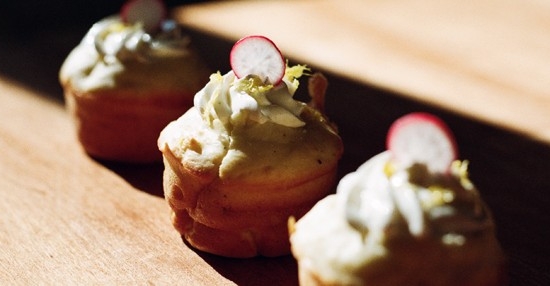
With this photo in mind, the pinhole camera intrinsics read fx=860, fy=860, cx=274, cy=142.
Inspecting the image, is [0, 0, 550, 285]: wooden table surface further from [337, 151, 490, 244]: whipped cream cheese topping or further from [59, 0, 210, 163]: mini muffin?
[337, 151, 490, 244]: whipped cream cheese topping

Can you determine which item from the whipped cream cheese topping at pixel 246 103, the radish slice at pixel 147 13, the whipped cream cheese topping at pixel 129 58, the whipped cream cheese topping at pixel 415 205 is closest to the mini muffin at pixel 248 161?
the whipped cream cheese topping at pixel 246 103

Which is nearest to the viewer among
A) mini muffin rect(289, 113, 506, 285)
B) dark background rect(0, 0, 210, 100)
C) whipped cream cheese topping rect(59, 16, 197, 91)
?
mini muffin rect(289, 113, 506, 285)

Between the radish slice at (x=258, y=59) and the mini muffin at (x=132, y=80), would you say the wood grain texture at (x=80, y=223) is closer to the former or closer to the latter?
the mini muffin at (x=132, y=80)

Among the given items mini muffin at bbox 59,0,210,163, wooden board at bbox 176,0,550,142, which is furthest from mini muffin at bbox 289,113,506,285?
wooden board at bbox 176,0,550,142

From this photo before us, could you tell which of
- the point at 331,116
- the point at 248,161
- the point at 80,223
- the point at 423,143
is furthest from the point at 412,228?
the point at 331,116

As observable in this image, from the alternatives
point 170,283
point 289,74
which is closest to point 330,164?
point 289,74
